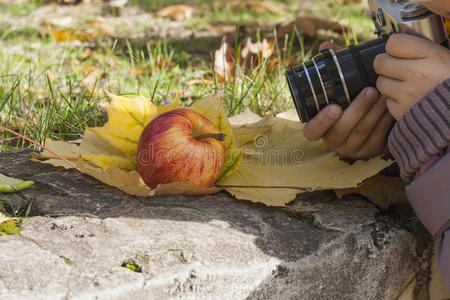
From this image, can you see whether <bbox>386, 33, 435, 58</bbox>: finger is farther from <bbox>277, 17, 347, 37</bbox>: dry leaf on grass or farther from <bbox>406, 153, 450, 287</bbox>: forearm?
<bbox>277, 17, 347, 37</bbox>: dry leaf on grass

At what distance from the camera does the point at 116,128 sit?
3.67 ft

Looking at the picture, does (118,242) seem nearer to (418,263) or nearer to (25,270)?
(25,270)

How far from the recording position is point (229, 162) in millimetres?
1107

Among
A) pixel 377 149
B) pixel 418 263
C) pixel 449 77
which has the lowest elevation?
pixel 418 263

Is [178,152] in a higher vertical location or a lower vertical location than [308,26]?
higher

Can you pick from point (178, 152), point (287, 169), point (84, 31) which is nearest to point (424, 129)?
point (287, 169)

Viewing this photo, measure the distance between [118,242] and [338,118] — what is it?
1.81 feet

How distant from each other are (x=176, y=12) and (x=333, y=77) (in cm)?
207

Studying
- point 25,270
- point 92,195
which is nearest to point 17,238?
point 25,270

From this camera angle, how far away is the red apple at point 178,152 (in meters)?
1.00

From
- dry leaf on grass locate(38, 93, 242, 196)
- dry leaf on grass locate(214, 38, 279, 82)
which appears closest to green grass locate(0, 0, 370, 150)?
dry leaf on grass locate(214, 38, 279, 82)

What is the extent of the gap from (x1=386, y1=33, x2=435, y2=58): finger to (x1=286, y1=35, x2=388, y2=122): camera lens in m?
0.08

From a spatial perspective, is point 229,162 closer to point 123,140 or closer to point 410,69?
point 123,140

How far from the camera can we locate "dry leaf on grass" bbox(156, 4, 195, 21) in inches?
118
